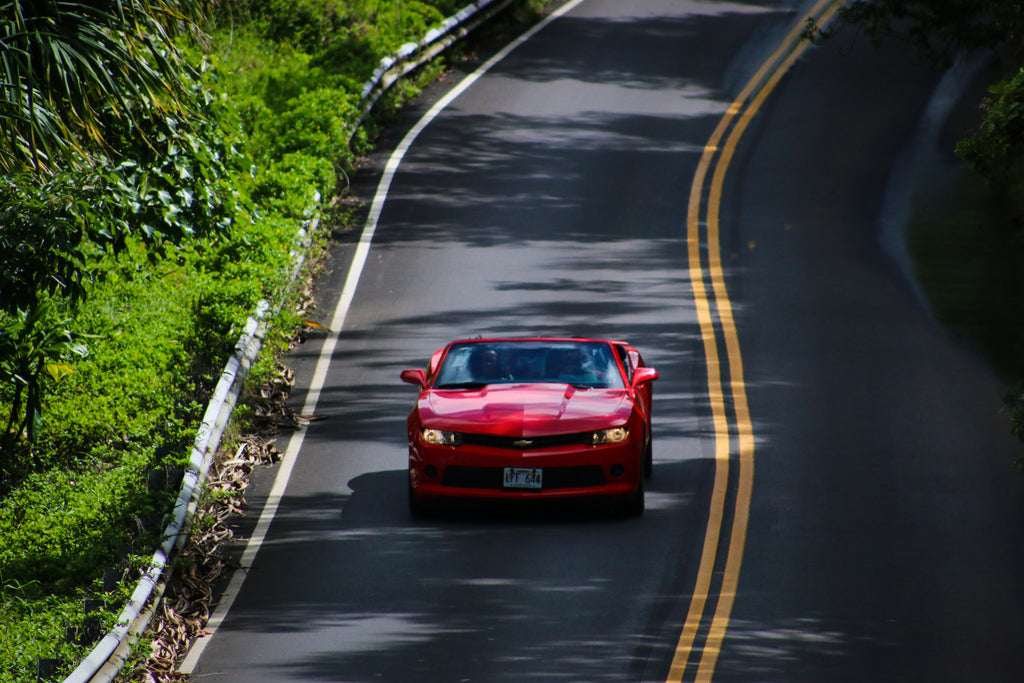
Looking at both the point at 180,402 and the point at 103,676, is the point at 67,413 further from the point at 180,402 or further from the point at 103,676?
the point at 103,676

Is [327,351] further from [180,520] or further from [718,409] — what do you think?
[180,520]

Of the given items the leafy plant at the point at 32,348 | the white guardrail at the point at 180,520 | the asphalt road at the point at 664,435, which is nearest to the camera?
the white guardrail at the point at 180,520

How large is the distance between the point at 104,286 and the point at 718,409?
30.0 feet

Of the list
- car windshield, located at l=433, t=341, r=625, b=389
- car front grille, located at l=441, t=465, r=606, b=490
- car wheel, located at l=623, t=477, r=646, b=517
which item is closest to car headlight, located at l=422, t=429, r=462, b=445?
car front grille, located at l=441, t=465, r=606, b=490

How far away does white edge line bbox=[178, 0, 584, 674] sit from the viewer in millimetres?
10634

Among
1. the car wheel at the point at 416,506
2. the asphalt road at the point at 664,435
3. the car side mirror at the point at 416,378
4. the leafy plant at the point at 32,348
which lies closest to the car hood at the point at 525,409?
the car side mirror at the point at 416,378

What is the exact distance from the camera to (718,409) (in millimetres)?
15453

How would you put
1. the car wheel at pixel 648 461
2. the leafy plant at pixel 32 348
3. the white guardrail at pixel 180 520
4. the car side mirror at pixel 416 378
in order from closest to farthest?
the white guardrail at pixel 180 520
the leafy plant at pixel 32 348
the car side mirror at pixel 416 378
the car wheel at pixel 648 461

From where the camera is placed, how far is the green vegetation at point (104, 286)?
11750 mm

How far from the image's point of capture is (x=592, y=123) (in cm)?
2781

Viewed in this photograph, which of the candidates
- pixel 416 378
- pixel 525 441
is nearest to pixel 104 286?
pixel 416 378

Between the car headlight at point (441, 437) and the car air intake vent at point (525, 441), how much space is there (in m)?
0.07

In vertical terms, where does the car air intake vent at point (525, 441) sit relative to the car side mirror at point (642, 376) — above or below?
below

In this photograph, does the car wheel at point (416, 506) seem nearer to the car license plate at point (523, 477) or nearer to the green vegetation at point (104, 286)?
the car license plate at point (523, 477)
